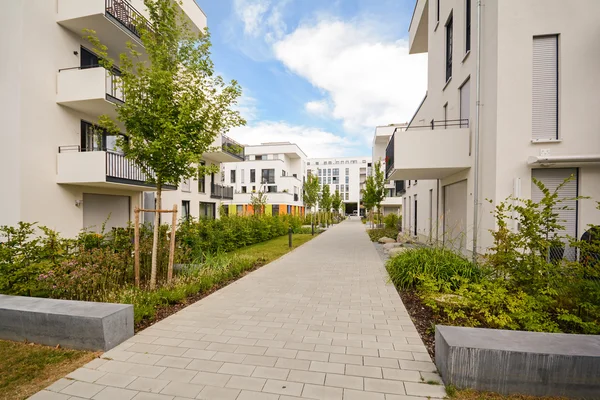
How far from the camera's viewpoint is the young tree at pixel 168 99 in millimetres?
5844

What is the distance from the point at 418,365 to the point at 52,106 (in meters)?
13.5

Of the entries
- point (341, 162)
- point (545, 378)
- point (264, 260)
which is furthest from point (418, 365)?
point (341, 162)

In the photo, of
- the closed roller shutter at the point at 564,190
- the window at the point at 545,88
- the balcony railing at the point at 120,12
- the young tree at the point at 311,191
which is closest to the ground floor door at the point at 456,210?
the closed roller shutter at the point at 564,190

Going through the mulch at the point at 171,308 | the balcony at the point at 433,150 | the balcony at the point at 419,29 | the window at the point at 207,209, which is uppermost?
the balcony at the point at 419,29

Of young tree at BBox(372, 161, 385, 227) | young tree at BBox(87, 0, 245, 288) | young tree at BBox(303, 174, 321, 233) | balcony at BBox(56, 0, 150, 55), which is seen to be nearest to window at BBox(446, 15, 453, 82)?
young tree at BBox(87, 0, 245, 288)

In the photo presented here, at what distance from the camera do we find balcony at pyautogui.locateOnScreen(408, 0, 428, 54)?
49.8 ft

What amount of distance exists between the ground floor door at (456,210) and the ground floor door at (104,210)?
12882 mm

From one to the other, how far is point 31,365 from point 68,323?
50 centimetres

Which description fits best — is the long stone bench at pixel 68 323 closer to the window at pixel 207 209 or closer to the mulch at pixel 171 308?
the mulch at pixel 171 308

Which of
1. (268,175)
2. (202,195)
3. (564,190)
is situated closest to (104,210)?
(202,195)

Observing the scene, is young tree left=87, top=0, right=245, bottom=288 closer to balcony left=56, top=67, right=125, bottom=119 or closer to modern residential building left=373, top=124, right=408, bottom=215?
balcony left=56, top=67, right=125, bottom=119

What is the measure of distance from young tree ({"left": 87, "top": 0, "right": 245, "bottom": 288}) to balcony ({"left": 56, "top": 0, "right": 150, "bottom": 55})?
484cm

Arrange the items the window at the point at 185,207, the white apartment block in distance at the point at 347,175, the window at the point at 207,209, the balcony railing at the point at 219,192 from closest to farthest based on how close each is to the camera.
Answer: the window at the point at 185,207
the window at the point at 207,209
the balcony railing at the point at 219,192
the white apartment block in distance at the point at 347,175

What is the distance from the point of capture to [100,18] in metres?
10.5
